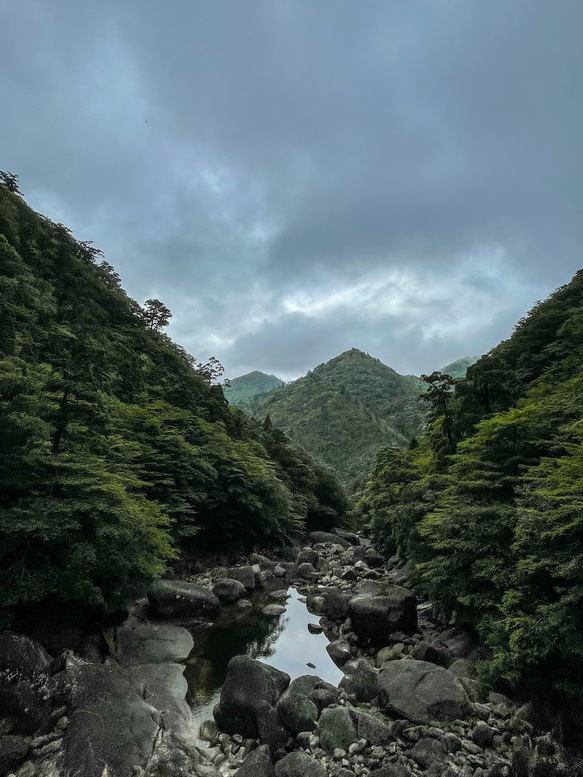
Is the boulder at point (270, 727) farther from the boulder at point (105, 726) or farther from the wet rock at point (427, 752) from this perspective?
the wet rock at point (427, 752)

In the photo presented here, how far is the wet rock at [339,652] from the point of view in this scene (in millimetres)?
12883

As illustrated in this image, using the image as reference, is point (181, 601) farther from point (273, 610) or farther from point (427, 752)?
point (427, 752)

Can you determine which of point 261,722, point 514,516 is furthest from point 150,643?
point 514,516

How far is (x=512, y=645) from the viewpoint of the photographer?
7340 millimetres

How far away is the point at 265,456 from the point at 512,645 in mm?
28128

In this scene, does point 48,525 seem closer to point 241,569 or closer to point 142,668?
point 142,668

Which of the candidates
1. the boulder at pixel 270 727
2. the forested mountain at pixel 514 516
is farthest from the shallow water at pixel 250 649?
the forested mountain at pixel 514 516

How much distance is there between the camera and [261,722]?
338 inches

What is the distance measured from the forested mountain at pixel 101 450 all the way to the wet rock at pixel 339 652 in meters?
6.46

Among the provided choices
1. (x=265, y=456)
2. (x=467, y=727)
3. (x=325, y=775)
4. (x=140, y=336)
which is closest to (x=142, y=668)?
(x=325, y=775)

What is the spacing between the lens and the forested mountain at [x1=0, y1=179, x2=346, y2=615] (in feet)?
29.8

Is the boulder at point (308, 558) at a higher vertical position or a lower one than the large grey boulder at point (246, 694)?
lower

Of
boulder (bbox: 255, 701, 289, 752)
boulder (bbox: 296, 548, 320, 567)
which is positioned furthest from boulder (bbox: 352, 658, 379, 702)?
boulder (bbox: 296, 548, 320, 567)

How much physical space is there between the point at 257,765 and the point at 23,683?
16.3ft
